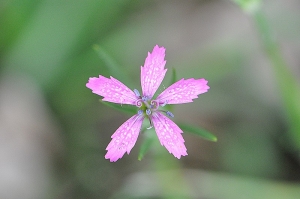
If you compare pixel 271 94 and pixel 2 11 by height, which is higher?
pixel 2 11

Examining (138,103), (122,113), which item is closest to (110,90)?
(138,103)

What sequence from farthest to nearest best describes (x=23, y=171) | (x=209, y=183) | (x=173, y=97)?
Result: (x=23, y=171)
(x=209, y=183)
(x=173, y=97)

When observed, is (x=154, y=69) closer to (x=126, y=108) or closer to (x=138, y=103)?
(x=138, y=103)

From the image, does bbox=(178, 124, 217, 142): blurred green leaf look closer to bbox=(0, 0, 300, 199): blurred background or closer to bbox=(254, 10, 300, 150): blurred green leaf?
bbox=(0, 0, 300, 199): blurred background

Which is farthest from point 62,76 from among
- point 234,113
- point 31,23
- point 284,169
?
point 284,169

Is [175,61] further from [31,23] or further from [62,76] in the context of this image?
[31,23]

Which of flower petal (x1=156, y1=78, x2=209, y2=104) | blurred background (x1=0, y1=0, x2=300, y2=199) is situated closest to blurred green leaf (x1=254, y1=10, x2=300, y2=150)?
blurred background (x1=0, y1=0, x2=300, y2=199)
